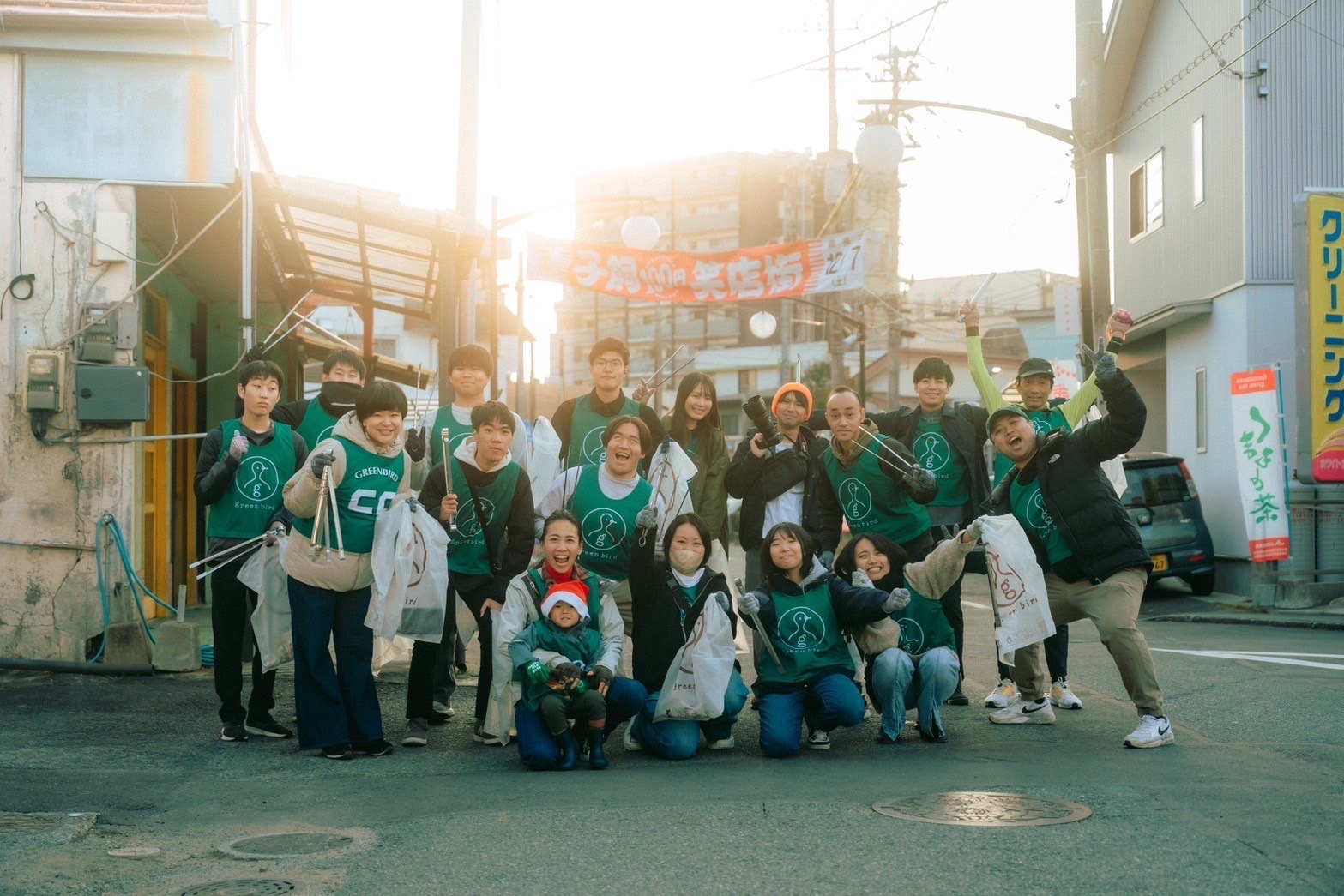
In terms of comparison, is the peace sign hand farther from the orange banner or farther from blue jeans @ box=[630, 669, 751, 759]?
the orange banner

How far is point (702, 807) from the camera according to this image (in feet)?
16.5

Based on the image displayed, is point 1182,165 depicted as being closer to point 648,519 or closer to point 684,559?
point 648,519

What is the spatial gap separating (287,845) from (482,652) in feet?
7.33

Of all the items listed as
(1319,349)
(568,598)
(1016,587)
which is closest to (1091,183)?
(1319,349)

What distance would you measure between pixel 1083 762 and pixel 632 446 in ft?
8.62

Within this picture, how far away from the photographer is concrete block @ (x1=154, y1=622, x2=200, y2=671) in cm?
868

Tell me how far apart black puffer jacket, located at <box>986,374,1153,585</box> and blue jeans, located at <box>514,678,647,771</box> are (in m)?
2.18

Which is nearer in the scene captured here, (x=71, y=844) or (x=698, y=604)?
(x=71, y=844)

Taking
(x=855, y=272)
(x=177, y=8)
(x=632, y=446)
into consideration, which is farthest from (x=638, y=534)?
(x=855, y=272)

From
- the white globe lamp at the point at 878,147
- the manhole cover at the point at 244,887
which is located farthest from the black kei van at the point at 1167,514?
the manhole cover at the point at 244,887

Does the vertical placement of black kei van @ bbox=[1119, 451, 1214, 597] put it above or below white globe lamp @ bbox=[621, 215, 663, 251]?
below

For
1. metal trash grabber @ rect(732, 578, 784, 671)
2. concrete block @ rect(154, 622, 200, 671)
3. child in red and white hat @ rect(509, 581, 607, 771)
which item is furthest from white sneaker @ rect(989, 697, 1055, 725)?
concrete block @ rect(154, 622, 200, 671)

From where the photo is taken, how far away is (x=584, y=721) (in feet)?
19.8

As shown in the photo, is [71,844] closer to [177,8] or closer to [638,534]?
[638,534]
